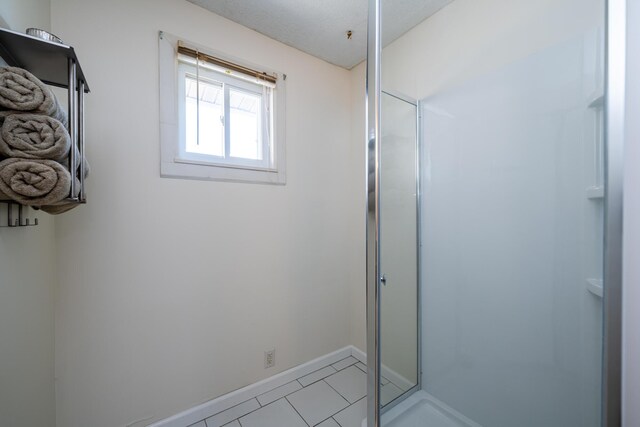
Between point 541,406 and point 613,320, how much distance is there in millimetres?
543

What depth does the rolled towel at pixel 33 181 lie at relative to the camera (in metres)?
0.60

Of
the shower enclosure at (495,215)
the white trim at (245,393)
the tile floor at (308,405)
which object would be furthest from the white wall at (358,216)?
the shower enclosure at (495,215)

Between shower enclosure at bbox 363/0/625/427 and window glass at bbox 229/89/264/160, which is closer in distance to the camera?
shower enclosure at bbox 363/0/625/427

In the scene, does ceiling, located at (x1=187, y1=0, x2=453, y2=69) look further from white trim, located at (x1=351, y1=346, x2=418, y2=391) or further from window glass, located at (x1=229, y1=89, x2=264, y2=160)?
white trim, located at (x1=351, y1=346, x2=418, y2=391)

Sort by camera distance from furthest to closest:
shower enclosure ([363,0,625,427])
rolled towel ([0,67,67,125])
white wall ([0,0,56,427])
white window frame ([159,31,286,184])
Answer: white window frame ([159,31,286,184])
shower enclosure ([363,0,625,427])
white wall ([0,0,56,427])
rolled towel ([0,67,67,125])

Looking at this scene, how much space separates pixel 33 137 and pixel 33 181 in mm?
116

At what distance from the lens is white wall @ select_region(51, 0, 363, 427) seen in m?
1.14

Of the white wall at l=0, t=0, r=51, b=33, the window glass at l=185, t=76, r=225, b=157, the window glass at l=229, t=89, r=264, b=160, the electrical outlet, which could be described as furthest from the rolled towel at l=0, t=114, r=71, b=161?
the electrical outlet

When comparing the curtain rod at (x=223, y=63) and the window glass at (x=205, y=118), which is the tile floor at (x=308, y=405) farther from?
the curtain rod at (x=223, y=63)

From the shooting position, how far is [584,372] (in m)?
0.89

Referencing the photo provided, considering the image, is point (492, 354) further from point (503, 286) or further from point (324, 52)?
point (324, 52)

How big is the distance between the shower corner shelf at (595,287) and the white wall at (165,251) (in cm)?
139

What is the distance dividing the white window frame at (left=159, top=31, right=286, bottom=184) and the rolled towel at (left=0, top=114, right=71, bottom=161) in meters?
0.66

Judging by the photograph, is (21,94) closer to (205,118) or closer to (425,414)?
(205,118)
